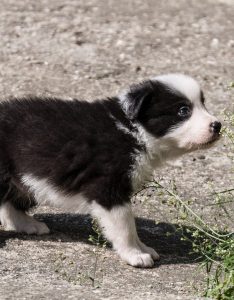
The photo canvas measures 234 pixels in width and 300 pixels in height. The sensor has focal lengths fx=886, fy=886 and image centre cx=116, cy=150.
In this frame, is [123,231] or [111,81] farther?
[111,81]

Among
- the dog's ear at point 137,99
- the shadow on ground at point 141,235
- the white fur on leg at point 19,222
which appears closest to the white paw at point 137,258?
the shadow on ground at point 141,235

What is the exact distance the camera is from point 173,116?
254 inches

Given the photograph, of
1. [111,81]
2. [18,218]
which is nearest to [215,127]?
[18,218]

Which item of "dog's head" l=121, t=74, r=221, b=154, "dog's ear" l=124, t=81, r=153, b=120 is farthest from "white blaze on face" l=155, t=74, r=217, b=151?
"dog's ear" l=124, t=81, r=153, b=120

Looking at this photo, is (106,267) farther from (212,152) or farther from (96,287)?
(212,152)

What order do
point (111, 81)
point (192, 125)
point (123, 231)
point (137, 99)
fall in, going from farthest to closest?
point (111, 81) < point (192, 125) < point (137, 99) < point (123, 231)

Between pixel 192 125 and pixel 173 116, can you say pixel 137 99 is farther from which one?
pixel 192 125

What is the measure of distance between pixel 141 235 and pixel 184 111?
1.13m

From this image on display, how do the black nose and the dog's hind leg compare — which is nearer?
the black nose

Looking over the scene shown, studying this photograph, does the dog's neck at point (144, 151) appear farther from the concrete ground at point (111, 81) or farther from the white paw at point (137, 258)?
the white paw at point (137, 258)

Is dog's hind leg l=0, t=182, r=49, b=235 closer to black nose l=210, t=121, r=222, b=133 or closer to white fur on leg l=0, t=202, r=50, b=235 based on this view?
white fur on leg l=0, t=202, r=50, b=235

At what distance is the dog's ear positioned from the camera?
6.36 metres

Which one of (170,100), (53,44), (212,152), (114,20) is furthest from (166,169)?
(114,20)

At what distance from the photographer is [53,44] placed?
11211 millimetres
